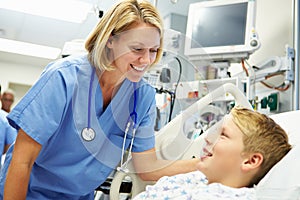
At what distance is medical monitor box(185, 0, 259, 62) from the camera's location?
2.70m

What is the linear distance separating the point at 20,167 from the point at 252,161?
70 centimetres

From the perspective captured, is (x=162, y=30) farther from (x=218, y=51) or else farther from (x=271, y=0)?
(x=271, y=0)

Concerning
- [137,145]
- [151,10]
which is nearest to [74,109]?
[137,145]

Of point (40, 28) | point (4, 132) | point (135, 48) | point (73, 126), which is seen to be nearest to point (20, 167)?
point (73, 126)

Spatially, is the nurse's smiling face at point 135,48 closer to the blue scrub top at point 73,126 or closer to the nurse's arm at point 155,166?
the blue scrub top at point 73,126

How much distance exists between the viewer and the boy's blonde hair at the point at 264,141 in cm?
109

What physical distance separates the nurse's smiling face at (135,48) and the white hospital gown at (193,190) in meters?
0.38

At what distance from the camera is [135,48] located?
1101 millimetres

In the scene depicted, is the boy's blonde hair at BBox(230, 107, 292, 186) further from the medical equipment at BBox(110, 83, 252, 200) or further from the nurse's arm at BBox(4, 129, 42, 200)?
Answer: the nurse's arm at BBox(4, 129, 42, 200)

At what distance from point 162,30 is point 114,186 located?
0.60 meters

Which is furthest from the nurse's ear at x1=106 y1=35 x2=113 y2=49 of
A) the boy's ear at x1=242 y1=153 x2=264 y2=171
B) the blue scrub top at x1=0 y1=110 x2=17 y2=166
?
the blue scrub top at x1=0 y1=110 x2=17 y2=166

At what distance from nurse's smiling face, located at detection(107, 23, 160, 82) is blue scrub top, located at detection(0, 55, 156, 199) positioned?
134mm

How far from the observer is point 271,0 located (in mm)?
3293

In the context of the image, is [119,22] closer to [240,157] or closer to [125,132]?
[125,132]
